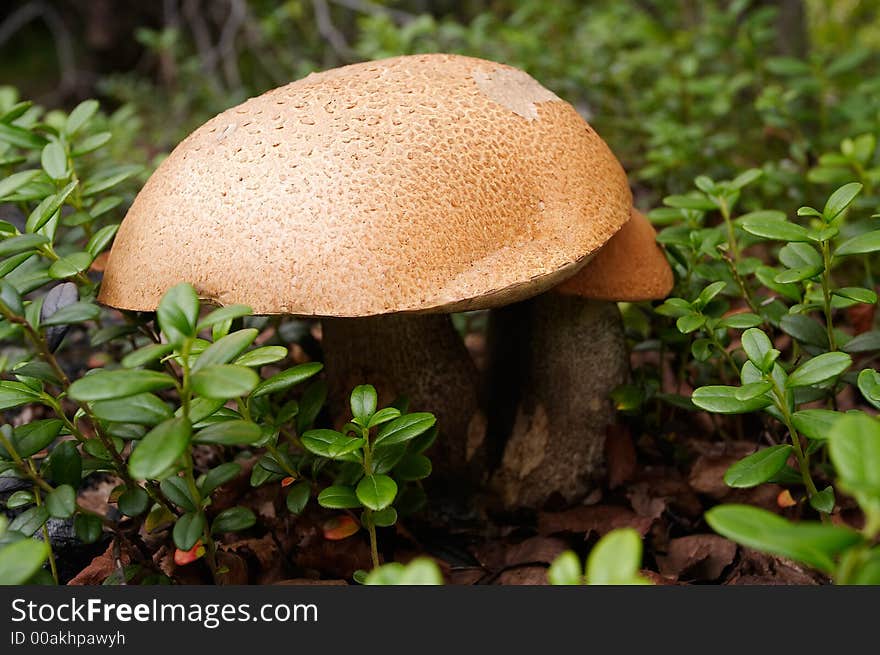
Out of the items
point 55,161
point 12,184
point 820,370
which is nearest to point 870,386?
point 820,370

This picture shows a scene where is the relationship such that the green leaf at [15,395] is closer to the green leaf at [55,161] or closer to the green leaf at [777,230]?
the green leaf at [55,161]

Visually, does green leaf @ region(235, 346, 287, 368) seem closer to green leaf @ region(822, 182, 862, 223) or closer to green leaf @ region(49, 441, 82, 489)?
green leaf @ region(49, 441, 82, 489)

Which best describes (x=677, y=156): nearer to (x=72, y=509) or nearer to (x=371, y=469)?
(x=371, y=469)

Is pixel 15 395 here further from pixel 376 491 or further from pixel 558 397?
pixel 558 397

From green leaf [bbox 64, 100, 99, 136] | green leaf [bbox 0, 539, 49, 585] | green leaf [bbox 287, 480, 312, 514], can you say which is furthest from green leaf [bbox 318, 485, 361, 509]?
green leaf [bbox 64, 100, 99, 136]

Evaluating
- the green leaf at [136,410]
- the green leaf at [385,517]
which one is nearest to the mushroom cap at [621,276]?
the green leaf at [385,517]

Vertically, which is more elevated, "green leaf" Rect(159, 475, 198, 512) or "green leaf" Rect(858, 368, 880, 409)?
"green leaf" Rect(858, 368, 880, 409)

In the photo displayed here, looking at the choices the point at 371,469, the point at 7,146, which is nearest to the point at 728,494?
the point at 371,469
